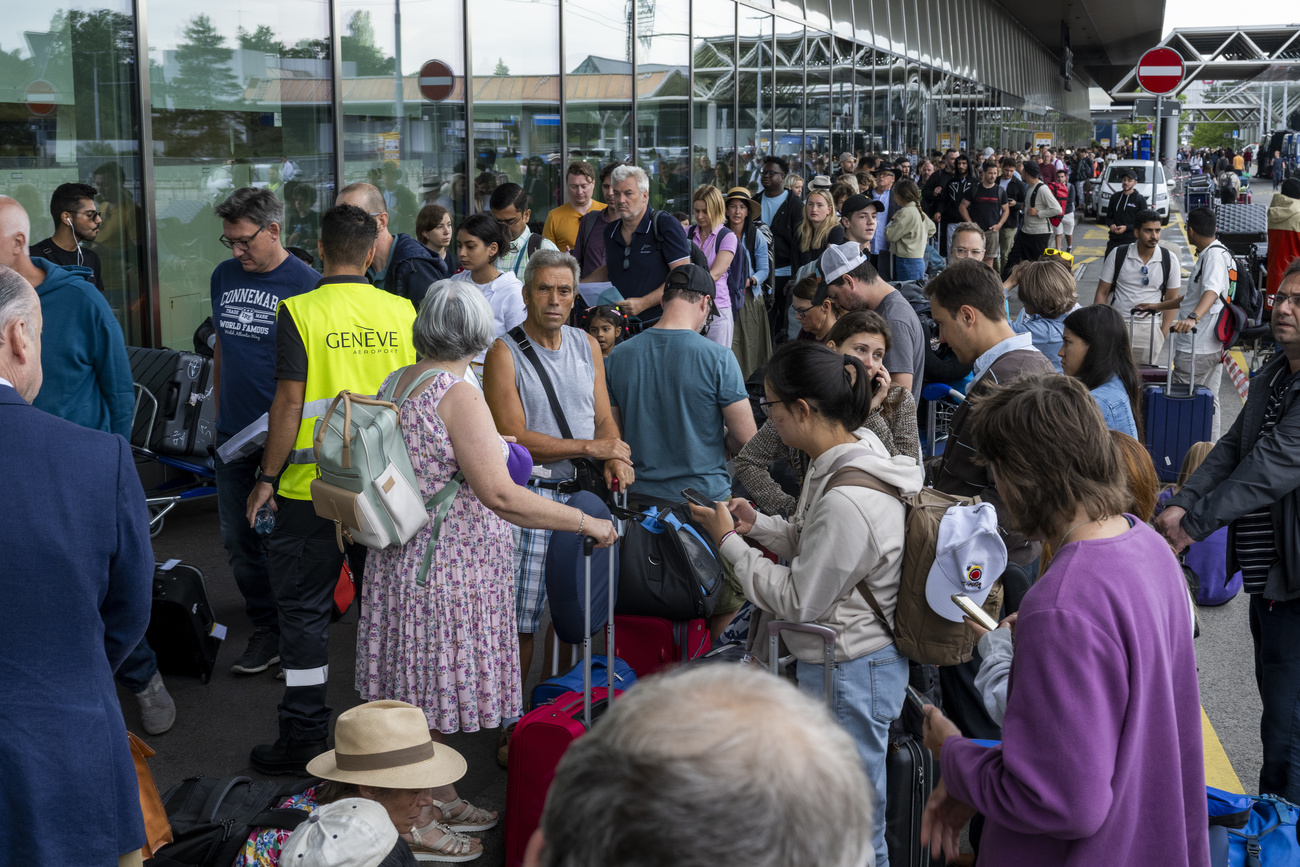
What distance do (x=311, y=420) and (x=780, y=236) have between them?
25.2ft

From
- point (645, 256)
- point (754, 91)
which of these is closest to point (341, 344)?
point (645, 256)

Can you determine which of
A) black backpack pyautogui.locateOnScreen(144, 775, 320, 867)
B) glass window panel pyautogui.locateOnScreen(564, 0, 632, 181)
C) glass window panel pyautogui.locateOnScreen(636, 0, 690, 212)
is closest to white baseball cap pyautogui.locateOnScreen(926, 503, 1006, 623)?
black backpack pyautogui.locateOnScreen(144, 775, 320, 867)

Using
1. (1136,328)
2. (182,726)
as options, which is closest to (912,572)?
(182,726)

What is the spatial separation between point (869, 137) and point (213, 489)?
65.9 ft

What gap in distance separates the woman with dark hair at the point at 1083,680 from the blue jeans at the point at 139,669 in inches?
137

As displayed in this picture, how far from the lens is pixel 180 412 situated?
6.50 metres

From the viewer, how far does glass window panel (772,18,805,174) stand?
18.6m

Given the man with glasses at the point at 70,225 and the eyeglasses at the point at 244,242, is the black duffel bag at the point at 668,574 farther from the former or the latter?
the man with glasses at the point at 70,225

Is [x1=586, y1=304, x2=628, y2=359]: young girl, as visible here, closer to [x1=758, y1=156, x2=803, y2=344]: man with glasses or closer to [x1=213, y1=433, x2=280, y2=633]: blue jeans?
[x1=213, y1=433, x2=280, y2=633]: blue jeans

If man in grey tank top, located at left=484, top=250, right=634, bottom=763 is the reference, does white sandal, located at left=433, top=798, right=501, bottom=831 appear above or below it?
below

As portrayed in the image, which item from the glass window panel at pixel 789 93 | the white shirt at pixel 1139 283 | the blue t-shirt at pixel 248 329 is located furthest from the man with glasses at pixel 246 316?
the glass window panel at pixel 789 93

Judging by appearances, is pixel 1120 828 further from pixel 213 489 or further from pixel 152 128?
pixel 152 128

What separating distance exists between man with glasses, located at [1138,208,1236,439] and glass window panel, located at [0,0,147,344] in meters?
6.79

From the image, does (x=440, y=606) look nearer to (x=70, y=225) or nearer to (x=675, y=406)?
(x=675, y=406)
